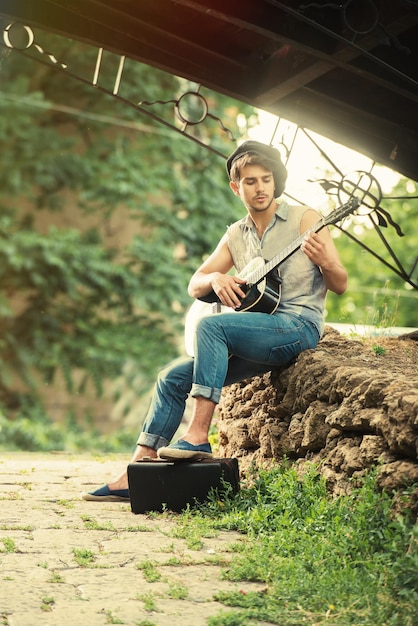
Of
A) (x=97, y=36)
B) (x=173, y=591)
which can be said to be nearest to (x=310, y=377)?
(x=173, y=591)

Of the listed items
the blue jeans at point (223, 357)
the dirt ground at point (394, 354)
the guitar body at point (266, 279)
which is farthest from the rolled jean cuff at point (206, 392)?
the dirt ground at point (394, 354)

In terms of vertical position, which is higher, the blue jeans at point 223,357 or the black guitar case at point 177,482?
the blue jeans at point 223,357

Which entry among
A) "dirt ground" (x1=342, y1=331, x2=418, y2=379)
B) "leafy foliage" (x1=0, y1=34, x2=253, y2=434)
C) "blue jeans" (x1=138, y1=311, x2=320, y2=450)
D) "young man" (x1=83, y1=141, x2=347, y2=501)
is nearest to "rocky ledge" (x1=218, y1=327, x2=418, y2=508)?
"dirt ground" (x1=342, y1=331, x2=418, y2=379)

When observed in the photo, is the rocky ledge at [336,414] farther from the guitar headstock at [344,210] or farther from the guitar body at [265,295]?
the guitar headstock at [344,210]

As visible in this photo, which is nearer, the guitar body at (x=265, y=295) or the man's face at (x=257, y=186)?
the guitar body at (x=265, y=295)

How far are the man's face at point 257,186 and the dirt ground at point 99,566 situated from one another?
1789 millimetres

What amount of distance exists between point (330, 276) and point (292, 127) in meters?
1.34

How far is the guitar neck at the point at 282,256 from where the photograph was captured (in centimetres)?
530

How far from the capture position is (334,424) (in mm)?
4688

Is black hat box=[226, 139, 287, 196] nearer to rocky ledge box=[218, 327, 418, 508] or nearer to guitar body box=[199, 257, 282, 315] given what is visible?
guitar body box=[199, 257, 282, 315]

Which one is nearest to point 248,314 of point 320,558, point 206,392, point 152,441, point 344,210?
point 206,392

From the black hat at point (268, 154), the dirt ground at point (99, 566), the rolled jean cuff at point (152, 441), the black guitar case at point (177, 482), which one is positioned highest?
the black hat at point (268, 154)

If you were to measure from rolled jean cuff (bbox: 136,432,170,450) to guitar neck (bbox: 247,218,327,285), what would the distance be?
3.23 feet

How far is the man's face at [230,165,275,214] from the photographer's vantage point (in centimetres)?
557
